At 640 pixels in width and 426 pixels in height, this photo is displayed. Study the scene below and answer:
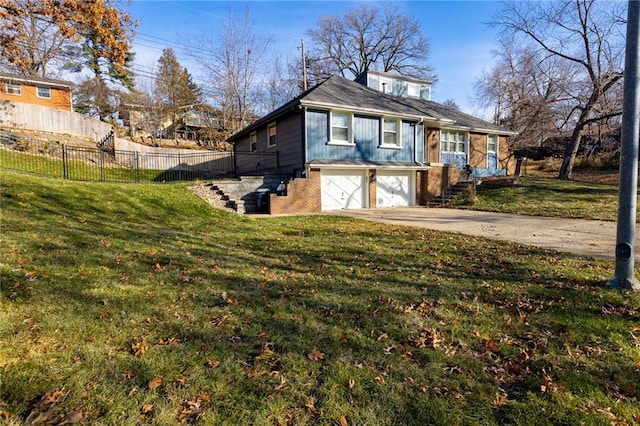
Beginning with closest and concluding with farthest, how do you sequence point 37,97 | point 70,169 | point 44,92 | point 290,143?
point 290,143, point 70,169, point 37,97, point 44,92

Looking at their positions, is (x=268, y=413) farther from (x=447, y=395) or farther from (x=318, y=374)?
(x=447, y=395)

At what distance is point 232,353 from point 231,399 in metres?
0.58

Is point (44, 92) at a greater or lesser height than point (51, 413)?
greater

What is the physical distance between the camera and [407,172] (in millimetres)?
17688

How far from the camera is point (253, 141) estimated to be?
20.2 metres

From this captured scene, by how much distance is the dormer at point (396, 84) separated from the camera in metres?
20.7

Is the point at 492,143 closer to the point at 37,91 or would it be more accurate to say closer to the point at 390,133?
the point at 390,133

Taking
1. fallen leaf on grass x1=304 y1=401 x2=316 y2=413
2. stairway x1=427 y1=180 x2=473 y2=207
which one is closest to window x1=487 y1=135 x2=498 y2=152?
stairway x1=427 y1=180 x2=473 y2=207

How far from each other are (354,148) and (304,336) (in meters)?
13.1

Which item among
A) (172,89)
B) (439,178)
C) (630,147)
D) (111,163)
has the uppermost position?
(172,89)

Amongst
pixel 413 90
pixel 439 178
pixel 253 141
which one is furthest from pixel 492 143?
pixel 253 141

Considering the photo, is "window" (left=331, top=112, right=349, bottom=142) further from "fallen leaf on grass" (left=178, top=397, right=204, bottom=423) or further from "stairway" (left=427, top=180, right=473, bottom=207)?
"fallen leaf on grass" (left=178, top=397, right=204, bottom=423)

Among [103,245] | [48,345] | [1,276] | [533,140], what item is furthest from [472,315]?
[533,140]

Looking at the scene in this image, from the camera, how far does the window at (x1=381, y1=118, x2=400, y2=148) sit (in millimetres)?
16514
